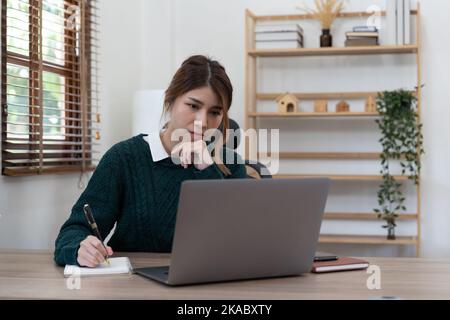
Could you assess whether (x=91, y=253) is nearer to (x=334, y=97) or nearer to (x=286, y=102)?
(x=286, y=102)

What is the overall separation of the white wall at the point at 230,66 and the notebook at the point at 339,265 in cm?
208

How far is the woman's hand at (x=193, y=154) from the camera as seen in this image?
207 cm

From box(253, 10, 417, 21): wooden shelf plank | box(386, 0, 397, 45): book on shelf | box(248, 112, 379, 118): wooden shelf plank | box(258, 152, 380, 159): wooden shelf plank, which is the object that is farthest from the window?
box(386, 0, 397, 45): book on shelf

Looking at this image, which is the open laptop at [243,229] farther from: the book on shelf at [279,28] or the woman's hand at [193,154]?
the book on shelf at [279,28]

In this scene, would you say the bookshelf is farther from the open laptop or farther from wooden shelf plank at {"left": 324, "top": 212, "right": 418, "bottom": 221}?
the open laptop

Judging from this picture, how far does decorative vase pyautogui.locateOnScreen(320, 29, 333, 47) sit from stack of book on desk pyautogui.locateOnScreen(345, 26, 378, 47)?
0.36ft

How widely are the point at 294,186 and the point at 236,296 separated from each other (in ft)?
0.89

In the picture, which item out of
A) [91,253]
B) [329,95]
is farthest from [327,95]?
[91,253]

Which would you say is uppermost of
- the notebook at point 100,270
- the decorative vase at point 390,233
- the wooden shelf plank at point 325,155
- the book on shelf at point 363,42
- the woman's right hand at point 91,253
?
the book on shelf at point 363,42

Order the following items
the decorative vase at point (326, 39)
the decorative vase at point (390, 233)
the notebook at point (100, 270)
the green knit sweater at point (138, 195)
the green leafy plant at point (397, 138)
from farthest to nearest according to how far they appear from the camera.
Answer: the decorative vase at point (326, 39) < the decorative vase at point (390, 233) < the green leafy plant at point (397, 138) < the green knit sweater at point (138, 195) < the notebook at point (100, 270)

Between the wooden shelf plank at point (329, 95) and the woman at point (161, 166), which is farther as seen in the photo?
the wooden shelf plank at point (329, 95)

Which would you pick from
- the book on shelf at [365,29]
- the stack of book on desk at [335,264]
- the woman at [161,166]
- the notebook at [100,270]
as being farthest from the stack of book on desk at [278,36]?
the notebook at [100,270]

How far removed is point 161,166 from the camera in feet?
6.88
